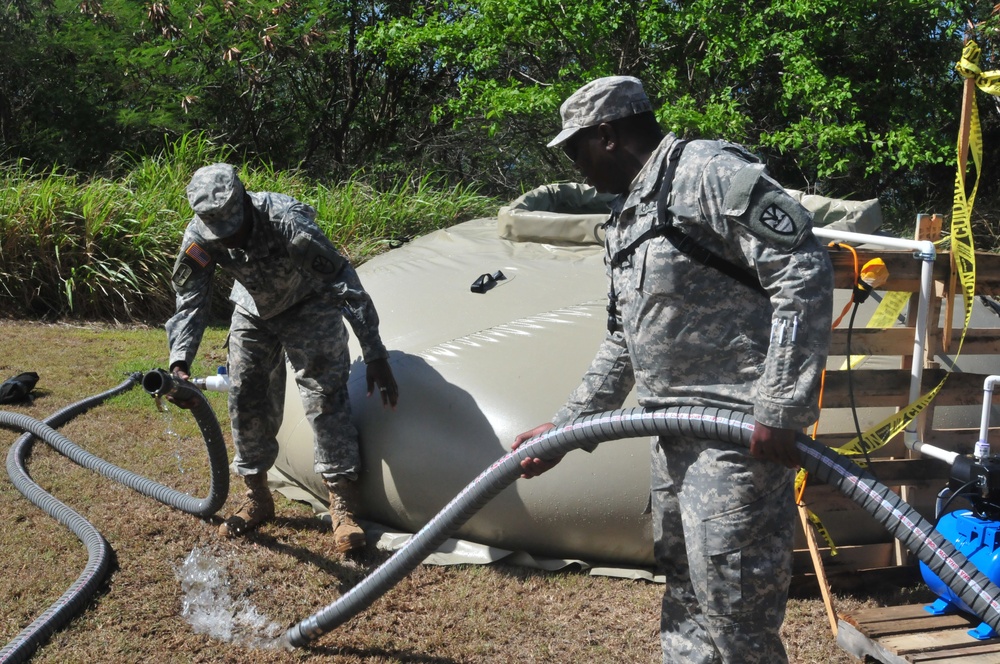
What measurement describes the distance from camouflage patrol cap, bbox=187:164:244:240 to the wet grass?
133 cm

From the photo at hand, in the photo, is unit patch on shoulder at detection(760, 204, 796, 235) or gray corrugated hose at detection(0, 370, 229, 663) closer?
unit patch on shoulder at detection(760, 204, 796, 235)

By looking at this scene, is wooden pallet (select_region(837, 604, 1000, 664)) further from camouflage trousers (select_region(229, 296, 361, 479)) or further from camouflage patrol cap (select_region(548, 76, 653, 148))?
camouflage trousers (select_region(229, 296, 361, 479))

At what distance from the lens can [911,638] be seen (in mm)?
3041

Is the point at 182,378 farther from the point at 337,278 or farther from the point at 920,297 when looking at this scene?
the point at 920,297

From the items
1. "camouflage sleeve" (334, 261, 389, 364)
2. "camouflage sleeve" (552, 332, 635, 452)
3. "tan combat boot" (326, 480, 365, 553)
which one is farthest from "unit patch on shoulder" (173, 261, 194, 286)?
"camouflage sleeve" (552, 332, 635, 452)

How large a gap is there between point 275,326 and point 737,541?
2318 mm

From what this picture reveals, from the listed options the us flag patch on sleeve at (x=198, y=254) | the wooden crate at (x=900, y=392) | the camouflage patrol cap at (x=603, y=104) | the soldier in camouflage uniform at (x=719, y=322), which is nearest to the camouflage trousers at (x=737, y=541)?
the soldier in camouflage uniform at (x=719, y=322)

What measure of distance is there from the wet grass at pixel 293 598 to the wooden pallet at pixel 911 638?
0.35ft

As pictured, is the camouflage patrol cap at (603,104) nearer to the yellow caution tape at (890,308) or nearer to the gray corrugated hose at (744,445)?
the gray corrugated hose at (744,445)

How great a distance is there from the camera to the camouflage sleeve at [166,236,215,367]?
12.5 feet

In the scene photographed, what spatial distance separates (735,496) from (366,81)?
12600 millimetres

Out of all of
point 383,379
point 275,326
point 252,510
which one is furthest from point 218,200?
point 252,510

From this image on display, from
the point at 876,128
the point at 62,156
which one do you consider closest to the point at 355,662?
the point at 876,128

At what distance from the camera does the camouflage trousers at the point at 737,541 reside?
2.24m
